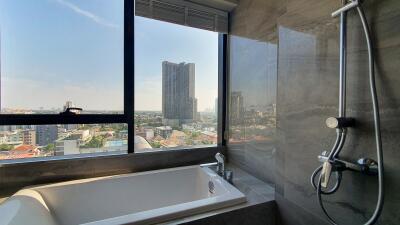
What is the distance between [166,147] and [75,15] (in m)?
1.38

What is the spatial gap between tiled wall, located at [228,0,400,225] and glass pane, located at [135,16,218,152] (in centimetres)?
53

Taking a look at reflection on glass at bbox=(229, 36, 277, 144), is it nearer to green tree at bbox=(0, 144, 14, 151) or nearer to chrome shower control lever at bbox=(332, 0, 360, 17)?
chrome shower control lever at bbox=(332, 0, 360, 17)

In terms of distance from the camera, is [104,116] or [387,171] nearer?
[387,171]

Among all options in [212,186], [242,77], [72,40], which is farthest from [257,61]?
[72,40]

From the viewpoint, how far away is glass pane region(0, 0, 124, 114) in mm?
1540

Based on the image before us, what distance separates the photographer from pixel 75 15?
1669 millimetres

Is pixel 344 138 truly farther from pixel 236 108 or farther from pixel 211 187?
pixel 236 108

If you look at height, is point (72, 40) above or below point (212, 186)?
above

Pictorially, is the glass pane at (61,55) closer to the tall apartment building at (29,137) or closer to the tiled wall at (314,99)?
the tall apartment building at (29,137)

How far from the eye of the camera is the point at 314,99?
1.08 meters

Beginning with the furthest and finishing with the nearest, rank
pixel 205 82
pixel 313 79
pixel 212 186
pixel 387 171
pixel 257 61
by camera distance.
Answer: pixel 205 82 → pixel 257 61 → pixel 212 186 → pixel 313 79 → pixel 387 171

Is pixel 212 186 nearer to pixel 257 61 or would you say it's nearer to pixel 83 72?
pixel 257 61

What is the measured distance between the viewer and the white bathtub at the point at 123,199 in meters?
1.11

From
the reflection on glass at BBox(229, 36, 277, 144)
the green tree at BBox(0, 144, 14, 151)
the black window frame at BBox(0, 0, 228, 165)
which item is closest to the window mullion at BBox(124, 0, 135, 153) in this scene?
the black window frame at BBox(0, 0, 228, 165)
